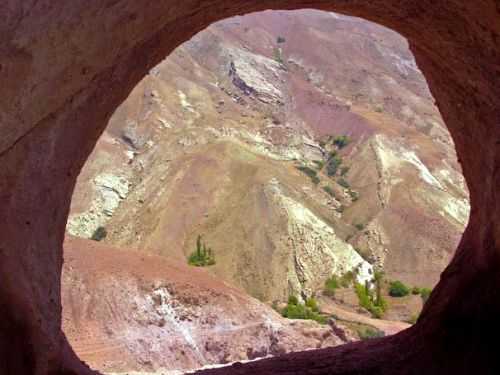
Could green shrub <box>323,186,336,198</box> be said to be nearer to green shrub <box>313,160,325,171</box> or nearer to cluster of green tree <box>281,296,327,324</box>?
green shrub <box>313,160,325,171</box>

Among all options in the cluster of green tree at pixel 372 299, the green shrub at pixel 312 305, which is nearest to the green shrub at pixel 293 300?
the green shrub at pixel 312 305

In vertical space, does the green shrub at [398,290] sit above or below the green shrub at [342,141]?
below

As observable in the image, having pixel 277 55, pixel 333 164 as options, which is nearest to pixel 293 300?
pixel 333 164

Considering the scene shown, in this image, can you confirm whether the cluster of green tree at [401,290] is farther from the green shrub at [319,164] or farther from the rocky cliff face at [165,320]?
the green shrub at [319,164]

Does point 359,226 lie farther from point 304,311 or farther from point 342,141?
point 342,141

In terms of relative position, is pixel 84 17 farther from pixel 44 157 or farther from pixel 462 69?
pixel 462 69

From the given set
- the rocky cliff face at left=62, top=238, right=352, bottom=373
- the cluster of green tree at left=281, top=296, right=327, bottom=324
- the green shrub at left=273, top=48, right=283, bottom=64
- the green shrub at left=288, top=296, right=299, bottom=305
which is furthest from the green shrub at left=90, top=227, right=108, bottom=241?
the green shrub at left=273, top=48, right=283, bottom=64

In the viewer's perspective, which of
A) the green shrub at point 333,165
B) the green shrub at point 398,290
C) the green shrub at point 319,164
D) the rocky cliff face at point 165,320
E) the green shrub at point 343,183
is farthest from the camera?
the green shrub at point 333,165
